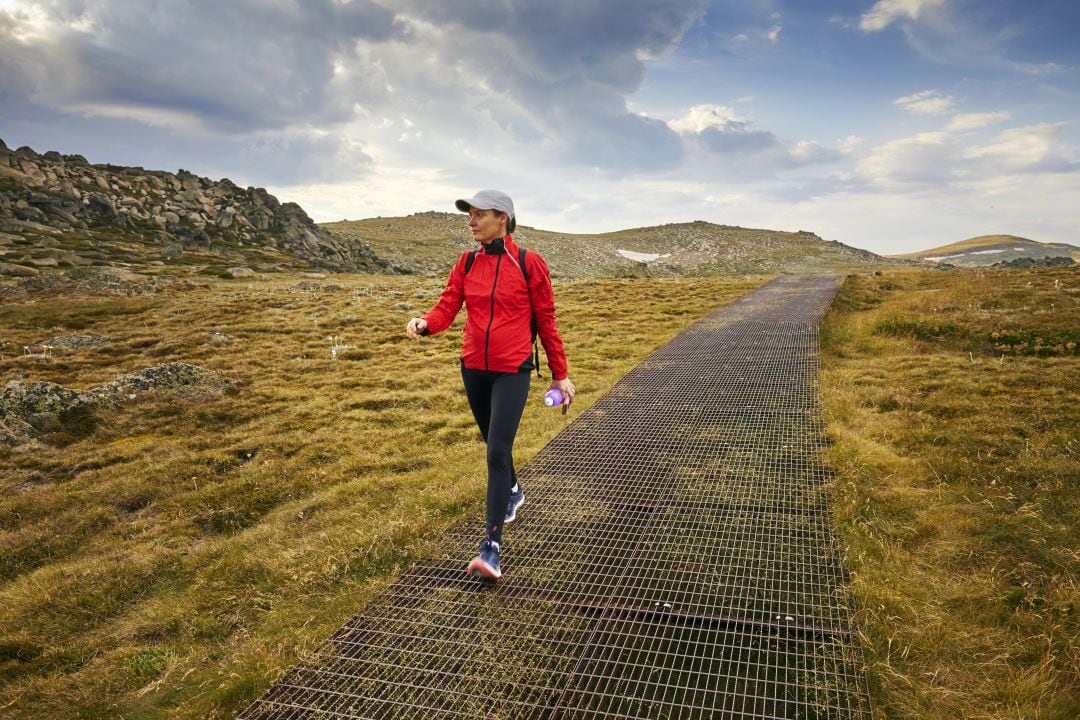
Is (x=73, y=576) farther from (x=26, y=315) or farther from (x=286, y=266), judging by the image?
(x=286, y=266)

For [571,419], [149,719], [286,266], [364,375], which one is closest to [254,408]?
[364,375]

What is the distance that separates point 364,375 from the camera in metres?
13.6

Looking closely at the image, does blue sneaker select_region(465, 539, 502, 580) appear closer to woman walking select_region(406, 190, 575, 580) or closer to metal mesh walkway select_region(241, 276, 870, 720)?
woman walking select_region(406, 190, 575, 580)

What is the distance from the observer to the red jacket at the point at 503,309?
4.69 metres

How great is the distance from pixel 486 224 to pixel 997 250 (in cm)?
12962

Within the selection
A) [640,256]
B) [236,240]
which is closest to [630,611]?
[640,256]

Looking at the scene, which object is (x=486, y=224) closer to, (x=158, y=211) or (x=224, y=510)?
(x=224, y=510)

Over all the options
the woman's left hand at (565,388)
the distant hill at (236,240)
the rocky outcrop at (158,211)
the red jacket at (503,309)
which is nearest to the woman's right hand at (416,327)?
the red jacket at (503,309)

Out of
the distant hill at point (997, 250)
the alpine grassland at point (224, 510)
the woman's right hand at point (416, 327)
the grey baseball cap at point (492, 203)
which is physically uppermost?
the distant hill at point (997, 250)

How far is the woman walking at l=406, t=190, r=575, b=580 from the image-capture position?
183 inches

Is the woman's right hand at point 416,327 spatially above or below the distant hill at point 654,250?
below

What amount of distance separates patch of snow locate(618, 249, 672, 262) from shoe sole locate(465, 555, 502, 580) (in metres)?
78.6

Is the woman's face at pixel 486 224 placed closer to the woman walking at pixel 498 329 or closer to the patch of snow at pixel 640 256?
the woman walking at pixel 498 329

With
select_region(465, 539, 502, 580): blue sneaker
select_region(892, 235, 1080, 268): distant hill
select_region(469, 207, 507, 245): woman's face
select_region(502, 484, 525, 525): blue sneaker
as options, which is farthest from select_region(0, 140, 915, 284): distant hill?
select_region(465, 539, 502, 580): blue sneaker
